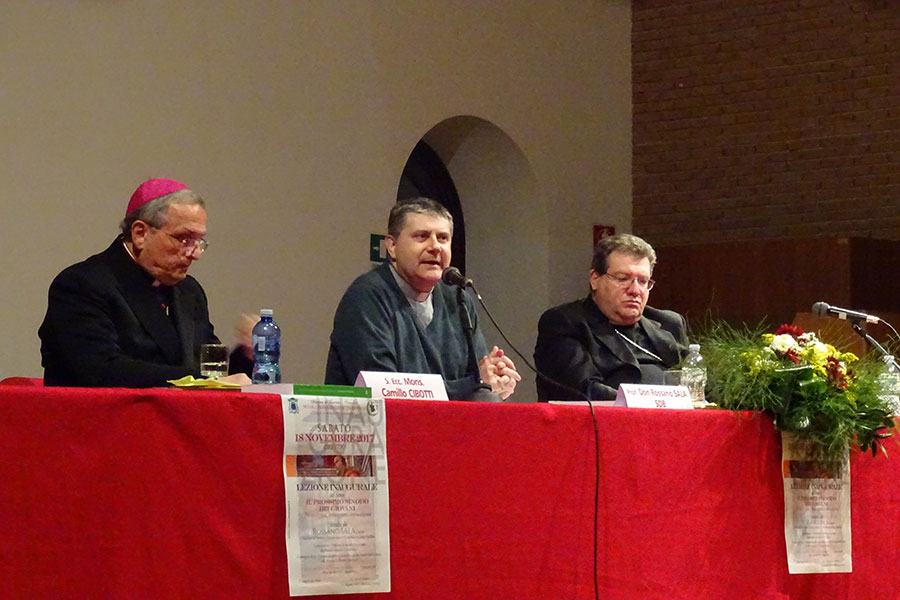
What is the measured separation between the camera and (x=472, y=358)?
3.38 metres

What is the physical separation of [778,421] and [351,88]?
383 centimetres

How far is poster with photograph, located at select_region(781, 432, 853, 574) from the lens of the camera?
123 inches

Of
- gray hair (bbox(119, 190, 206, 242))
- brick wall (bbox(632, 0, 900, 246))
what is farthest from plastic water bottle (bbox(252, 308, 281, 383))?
brick wall (bbox(632, 0, 900, 246))

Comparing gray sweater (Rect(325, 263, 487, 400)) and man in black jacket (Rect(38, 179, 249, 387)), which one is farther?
gray sweater (Rect(325, 263, 487, 400))

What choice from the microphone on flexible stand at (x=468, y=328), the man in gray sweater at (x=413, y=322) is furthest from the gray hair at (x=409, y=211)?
the microphone on flexible stand at (x=468, y=328)

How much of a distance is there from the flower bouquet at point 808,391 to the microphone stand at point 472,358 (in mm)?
583

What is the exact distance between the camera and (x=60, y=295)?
3078 mm

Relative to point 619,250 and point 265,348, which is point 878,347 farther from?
point 265,348

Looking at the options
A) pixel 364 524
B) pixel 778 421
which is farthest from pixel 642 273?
pixel 364 524

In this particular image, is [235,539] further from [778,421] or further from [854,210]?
[854,210]

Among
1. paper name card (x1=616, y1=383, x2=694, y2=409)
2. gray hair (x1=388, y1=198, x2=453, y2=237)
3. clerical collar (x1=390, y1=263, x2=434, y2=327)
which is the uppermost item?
gray hair (x1=388, y1=198, x2=453, y2=237)

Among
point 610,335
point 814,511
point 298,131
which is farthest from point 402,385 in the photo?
point 298,131

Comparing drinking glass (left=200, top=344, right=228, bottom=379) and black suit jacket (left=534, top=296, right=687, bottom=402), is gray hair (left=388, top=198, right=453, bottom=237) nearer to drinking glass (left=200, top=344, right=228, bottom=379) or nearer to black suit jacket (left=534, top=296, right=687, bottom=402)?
black suit jacket (left=534, top=296, right=687, bottom=402)

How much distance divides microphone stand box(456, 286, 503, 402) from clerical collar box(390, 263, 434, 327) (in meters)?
0.10
